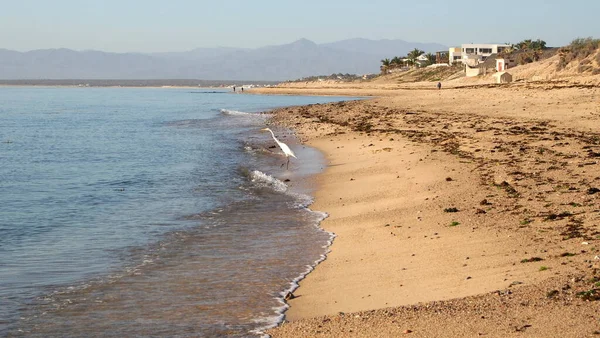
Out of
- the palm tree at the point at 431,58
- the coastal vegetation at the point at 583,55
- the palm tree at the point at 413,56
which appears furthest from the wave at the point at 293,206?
the palm tree at the point at 431,58

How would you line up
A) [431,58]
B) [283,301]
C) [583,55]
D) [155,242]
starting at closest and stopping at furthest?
[283,301] → [155,242] → [583,55] → [431,58]

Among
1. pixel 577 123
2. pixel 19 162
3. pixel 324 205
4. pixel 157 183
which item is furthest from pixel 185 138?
pixel 324 205

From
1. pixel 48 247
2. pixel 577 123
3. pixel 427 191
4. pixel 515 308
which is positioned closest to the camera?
pixel 515 308

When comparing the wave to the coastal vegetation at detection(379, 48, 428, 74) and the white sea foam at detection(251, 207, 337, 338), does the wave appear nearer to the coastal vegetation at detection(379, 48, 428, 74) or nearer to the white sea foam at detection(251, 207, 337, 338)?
the white sea foam at detection(251, 207, 337, 338)

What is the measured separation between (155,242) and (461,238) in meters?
5.13

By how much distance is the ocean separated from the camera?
8.45m

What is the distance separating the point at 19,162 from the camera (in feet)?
85.3

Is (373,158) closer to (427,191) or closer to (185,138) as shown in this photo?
(427,191)

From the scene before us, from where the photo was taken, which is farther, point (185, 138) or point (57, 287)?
point (185, 138)

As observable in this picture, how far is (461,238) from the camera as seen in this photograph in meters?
10.6

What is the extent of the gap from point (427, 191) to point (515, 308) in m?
7.45

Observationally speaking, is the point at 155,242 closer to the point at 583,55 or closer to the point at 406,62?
the point at 583,55

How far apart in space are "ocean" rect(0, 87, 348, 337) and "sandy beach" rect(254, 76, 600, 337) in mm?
700

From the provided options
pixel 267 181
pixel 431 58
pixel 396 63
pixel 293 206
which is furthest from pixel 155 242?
pixel 431 58
